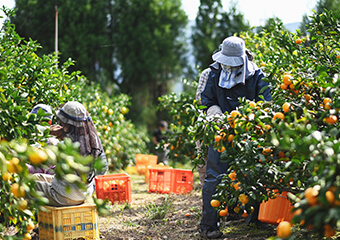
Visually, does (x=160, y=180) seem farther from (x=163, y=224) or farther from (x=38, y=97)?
(x=38, y=97)

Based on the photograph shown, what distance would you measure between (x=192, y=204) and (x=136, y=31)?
725 centimetres

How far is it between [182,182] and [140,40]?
6.30 metres

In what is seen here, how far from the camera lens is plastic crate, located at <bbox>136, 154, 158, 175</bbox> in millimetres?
7648

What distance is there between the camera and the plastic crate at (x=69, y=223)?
10.2 feet

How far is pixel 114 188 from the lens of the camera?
500 centimetres

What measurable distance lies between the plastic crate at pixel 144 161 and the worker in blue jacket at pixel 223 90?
414 cm

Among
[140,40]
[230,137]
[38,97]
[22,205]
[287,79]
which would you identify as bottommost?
[22,205]

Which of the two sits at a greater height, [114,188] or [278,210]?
[278,210]

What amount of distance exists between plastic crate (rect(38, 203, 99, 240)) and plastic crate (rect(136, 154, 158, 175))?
170 inches

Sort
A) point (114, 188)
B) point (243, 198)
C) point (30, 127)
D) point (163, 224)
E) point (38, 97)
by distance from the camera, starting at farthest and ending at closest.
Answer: point (114, 188), point (163, 224), point (38, 97), point (243, 198), point (30, 127)

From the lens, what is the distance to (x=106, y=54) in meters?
11.2

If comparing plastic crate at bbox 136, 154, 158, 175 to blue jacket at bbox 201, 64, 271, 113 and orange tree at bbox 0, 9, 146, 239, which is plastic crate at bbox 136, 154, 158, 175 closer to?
orange tree at bbox 0, 9, 146, 239

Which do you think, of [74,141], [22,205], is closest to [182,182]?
[74,141]

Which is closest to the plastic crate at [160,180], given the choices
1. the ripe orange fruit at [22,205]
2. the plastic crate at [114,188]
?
the plastic crate at [114,188]
